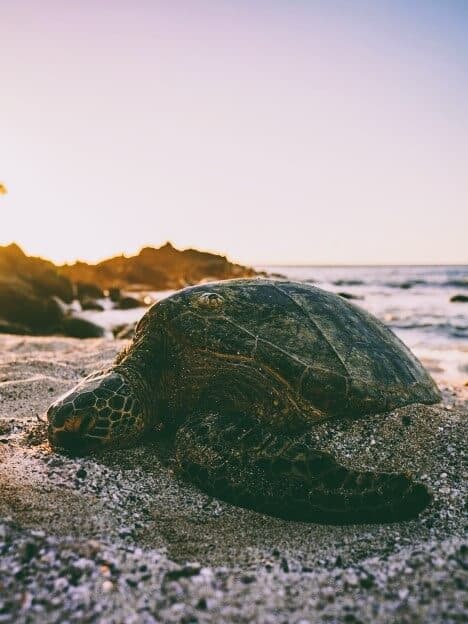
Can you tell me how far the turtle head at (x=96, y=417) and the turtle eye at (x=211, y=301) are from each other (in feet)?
2.20

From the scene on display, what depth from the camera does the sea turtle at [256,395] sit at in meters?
2.04

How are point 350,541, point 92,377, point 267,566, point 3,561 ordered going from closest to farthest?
point 3,561 → point 267,566 → point 350,541 → point 92,377

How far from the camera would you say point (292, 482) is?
2.04 metres

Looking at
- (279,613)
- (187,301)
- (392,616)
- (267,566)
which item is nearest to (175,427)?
(187,301)

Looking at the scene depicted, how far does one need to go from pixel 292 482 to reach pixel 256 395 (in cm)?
58

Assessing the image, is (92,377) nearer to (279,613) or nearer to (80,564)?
(80,564)

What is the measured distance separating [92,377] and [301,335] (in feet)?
4.31

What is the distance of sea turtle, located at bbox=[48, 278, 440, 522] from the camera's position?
2.04 m

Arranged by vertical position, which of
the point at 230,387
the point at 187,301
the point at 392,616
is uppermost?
the point at 187,301

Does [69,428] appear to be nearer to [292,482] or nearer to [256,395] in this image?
[256,395]

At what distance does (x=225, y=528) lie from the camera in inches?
76.9

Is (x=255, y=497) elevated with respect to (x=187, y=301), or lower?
lower

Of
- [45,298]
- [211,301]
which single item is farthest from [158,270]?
[211,301]

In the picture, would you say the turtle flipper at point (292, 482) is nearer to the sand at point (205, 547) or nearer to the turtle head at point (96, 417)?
the sand at point (205, 547)
